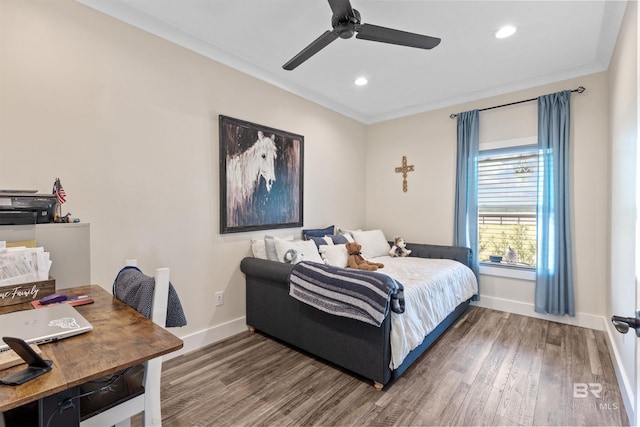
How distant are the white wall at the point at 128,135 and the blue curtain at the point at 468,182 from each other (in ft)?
7.78

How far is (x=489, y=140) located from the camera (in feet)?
12.0

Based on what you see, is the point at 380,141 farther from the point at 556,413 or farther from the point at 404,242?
the point at 556,413

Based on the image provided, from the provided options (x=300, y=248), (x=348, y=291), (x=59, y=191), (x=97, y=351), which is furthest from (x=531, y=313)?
(x=59, y=191)

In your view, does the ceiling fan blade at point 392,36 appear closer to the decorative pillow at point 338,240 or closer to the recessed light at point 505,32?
the recessed light at point 505,32

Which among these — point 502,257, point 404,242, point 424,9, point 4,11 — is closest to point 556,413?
point 502,257

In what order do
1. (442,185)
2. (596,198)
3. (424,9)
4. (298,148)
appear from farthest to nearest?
(442,185), (298,148), (596,198), (424,9)

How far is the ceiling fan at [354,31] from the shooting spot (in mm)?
1788

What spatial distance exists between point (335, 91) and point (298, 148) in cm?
87

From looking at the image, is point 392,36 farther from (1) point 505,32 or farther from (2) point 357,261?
(2) point 357,261

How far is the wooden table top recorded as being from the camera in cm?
74

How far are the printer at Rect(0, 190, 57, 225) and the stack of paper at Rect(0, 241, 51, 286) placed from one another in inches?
7.3

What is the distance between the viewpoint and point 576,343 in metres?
2.73

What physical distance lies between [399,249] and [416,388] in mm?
2122

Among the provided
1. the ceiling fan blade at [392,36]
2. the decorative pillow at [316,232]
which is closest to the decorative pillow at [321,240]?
the decorative pillow at [316,232]
